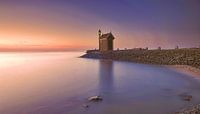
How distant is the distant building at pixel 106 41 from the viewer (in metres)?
87.3

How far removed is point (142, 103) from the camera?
1664cm

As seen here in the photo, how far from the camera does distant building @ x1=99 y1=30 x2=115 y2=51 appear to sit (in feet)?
286

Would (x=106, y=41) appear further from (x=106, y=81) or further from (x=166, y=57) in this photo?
(x=106, y=81)

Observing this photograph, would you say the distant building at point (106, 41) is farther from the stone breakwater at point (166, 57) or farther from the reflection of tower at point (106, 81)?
the reflection of tower at point (106, 81)

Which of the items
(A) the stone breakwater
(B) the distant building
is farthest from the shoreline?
(B) the distant building

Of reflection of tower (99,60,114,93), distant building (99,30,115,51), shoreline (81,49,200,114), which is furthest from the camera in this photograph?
distant building (99,30,115,51)

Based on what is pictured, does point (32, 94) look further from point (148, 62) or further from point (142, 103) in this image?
point (148, 62)

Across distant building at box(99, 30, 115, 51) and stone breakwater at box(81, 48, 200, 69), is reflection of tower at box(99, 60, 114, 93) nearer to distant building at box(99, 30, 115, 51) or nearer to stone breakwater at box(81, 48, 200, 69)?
stone breakwater at box(81, 48, 200, 69)

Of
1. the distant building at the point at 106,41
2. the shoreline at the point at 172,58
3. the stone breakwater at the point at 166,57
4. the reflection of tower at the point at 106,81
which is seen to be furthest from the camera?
the distant building at the point at 106,41

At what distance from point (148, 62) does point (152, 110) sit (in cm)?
4549

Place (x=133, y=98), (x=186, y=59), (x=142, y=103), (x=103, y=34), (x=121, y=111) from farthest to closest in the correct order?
(x=103, y=34) < (x=186, y=59) < (x=133, y=98) < (x=142, y=103) < (x=121, y=111)

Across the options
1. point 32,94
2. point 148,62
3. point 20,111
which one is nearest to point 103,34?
point 148,62

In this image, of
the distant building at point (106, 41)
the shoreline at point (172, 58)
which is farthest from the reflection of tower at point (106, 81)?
the distant building at point (106, 41)

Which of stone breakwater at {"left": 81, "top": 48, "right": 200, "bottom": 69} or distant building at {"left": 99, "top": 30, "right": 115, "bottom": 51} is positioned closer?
stone breakwater at {"left": 81, "top": 48, "right": 200, "bottom": 69}
